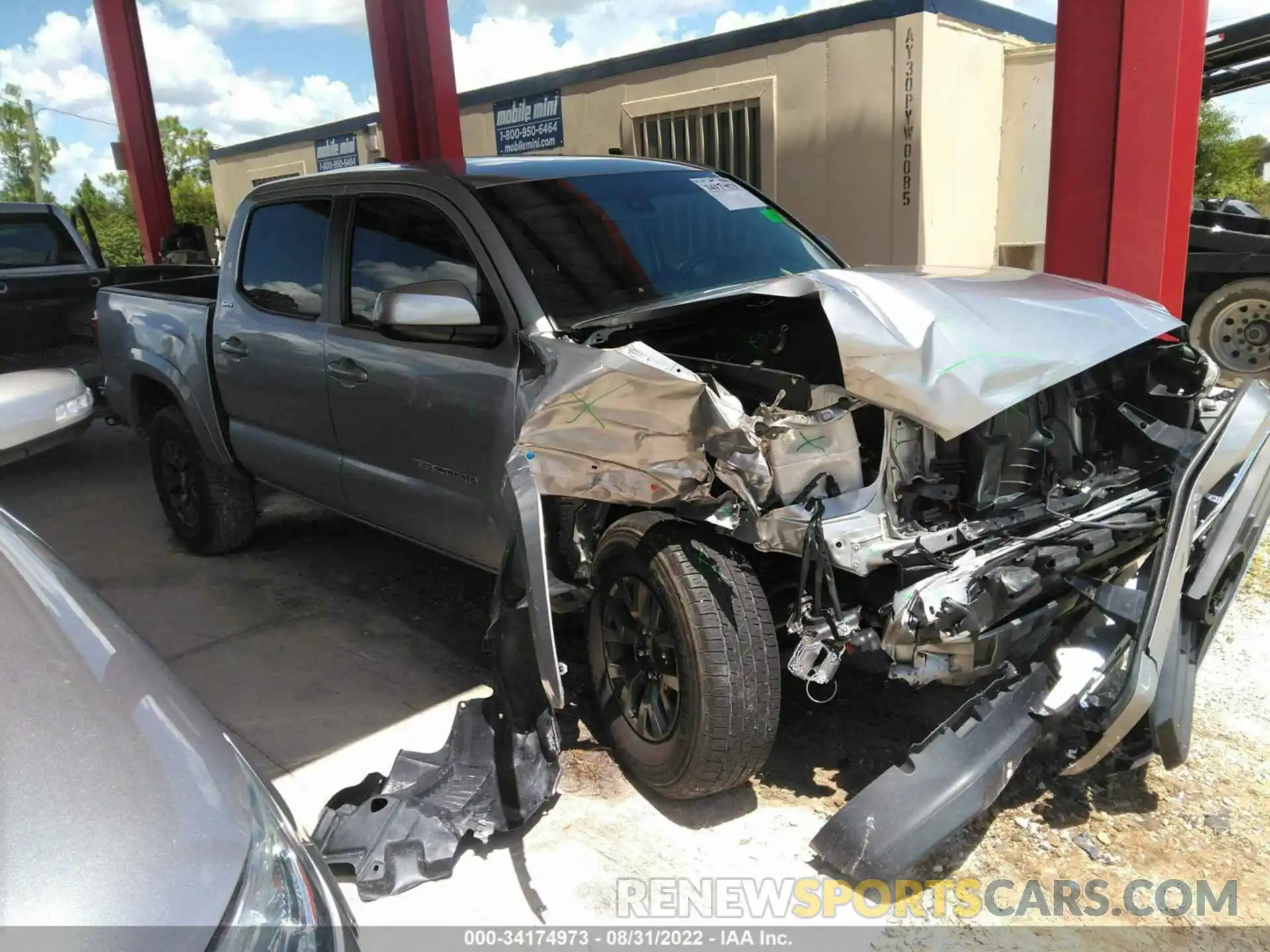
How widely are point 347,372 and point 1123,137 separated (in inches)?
149

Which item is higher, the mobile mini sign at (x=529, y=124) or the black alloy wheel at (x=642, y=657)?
the mobile mini sign at (x=529, y=124)

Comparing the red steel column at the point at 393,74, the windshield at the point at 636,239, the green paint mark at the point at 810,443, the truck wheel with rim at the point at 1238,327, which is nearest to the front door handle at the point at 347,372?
the windshield at the point at 636,239

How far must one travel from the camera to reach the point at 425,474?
3.62 m

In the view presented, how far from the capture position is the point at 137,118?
13.5m

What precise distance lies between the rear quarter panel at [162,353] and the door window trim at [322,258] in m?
0.28

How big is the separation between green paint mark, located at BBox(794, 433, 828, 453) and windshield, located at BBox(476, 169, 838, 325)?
3.12 ft

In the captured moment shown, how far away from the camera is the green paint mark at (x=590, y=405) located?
266 centimetres

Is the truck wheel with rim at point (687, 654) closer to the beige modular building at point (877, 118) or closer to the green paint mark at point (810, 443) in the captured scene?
the green paint mark at point (810, 443)

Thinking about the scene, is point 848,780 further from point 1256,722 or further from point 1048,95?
point 1048,95

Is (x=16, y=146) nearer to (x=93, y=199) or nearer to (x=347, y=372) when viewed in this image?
(x=93, y=199)

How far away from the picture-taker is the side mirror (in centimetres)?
317

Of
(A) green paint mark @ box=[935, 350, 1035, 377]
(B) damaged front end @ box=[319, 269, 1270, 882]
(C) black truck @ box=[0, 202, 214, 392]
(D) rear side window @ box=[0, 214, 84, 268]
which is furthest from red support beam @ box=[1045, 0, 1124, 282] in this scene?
(D) rear side window @ box=[0, 214, 84, 268]

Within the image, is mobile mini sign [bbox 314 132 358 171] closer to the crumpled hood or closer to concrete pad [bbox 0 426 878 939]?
→ concrete pad [bbox 0 426 878 939]

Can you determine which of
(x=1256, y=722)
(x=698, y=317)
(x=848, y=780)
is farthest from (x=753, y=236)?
(x=1256, y=722)
